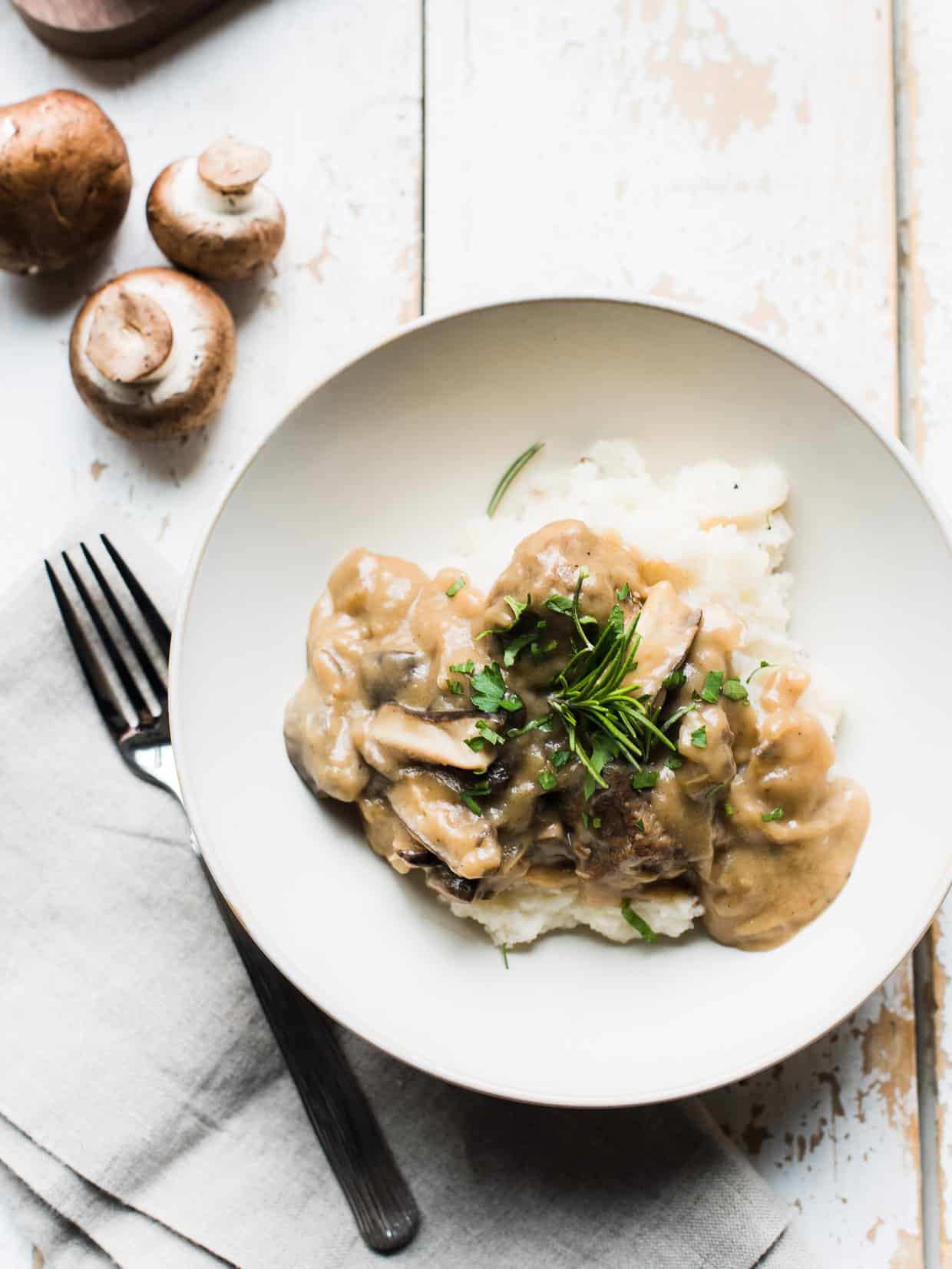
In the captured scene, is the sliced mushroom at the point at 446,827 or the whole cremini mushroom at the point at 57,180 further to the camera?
the whole cremini mushroom at the point at 57,180

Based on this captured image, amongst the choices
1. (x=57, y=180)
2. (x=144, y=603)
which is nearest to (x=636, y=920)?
(x=144, y=603)

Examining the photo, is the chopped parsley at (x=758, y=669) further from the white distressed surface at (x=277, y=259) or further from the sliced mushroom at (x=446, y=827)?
the white distressed surface at (x=277, y=259)

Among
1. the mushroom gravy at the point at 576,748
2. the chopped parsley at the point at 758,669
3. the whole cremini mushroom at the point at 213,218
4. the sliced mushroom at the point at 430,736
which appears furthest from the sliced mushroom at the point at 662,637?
the whole cremini mushroom at the point at 213,218

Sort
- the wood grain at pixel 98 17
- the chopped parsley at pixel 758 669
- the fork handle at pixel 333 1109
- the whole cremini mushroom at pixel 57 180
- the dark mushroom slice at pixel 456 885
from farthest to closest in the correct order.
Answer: the wood grain at pixel 98 17
the whole cremini mushroom at pixel 57 180
the fork handle at pixel 333 1109
the chopped parsley at pixel 758 669
the dark mushroom slice at pixel 456 885

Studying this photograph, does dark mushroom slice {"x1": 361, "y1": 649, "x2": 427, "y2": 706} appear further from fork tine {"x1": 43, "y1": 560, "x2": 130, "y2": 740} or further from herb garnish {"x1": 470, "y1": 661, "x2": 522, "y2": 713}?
fork tine {"x1": 43, "y1": 560, "x2": 130, "y2": 740}

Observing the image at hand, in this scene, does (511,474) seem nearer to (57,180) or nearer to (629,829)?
(629,829)

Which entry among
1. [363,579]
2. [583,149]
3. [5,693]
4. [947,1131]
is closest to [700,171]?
[583,149]
